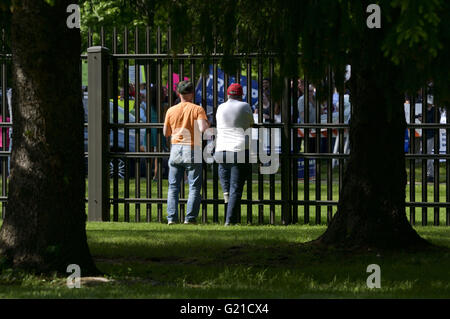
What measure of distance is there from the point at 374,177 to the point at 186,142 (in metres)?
3.63

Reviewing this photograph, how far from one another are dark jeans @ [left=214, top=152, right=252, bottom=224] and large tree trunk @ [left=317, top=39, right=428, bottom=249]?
9.93ft

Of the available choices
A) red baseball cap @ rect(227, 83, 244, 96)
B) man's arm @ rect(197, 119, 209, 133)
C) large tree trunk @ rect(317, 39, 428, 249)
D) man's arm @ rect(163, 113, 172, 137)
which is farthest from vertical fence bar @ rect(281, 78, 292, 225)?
large tree trunk @ rect(317, 39, 428, 249)

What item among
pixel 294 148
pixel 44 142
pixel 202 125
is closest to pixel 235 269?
pixel 44 142

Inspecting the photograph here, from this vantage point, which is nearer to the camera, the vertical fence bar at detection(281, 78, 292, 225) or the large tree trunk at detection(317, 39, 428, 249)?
the large tree trunk at detection(317, 39, 428, 249)

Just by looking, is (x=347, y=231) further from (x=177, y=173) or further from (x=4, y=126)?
(x=4, y=126)

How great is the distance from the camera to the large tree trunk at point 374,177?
10.0m

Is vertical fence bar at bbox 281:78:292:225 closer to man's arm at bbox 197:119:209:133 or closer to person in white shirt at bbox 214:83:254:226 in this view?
person in white shirt at bbox 214:83:254:226

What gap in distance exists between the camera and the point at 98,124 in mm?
13594

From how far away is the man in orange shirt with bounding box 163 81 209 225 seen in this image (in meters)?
13.1

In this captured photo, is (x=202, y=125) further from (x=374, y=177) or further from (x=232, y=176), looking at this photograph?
(x=374, y=177)

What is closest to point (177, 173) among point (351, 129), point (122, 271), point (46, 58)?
point (351, 129)

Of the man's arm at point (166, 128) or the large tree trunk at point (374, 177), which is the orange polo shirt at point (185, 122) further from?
the large tree trunk at point (374, 177)

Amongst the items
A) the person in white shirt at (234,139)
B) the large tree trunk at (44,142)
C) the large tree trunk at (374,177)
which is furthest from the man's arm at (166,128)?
the large tree trunk at (44,142)

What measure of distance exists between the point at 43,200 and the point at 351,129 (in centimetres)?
346
